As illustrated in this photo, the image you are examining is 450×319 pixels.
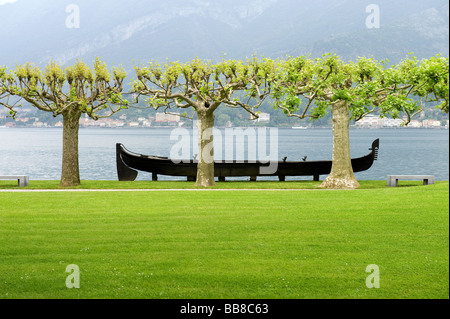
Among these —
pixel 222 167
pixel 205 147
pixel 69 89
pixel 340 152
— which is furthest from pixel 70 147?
pixel 340 152

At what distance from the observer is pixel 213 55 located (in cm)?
19738

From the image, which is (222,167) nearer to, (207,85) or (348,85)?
(207,85)

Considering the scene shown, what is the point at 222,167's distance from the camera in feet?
87.2

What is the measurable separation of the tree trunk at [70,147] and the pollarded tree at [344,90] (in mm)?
8463

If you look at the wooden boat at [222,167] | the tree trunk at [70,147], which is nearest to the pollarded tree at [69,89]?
the tree trunk at [70,147]

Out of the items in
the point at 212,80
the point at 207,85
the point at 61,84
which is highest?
the point at 212,80

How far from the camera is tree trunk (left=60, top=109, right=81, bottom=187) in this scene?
21750 mm

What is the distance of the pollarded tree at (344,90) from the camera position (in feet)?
65.5

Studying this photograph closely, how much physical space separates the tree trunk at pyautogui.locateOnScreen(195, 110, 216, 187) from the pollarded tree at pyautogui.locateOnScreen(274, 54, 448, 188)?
318 cm

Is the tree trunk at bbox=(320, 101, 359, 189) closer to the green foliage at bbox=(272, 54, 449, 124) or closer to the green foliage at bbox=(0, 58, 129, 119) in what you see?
the green foliage at bbox=(272, 54, 449, 124)

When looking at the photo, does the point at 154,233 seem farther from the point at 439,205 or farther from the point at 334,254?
the point at 439,205

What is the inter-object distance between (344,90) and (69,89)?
36.9 ft
